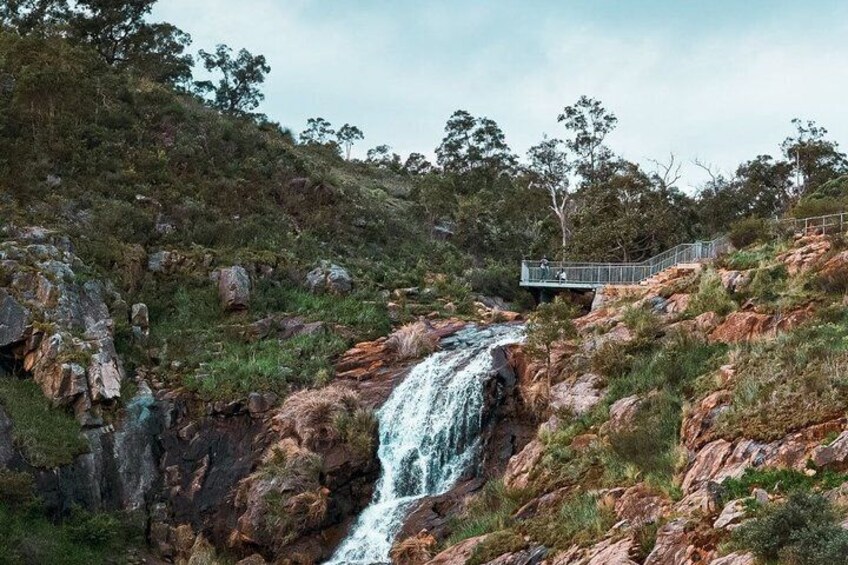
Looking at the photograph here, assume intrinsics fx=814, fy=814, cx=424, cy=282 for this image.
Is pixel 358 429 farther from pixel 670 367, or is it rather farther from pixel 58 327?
pixel 58 327

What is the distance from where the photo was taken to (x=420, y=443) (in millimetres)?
22594

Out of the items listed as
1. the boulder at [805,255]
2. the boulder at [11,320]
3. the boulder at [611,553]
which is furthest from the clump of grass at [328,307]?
the boulder at [611,553]

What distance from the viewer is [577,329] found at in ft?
83.4

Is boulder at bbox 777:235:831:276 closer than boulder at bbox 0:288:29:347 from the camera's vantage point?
Yes

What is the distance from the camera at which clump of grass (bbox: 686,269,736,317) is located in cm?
2181

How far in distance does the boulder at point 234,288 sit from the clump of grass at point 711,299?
1684cm

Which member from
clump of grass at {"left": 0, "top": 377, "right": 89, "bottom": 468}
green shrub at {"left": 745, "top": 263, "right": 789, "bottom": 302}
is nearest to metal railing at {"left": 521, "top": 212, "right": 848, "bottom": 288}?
green shrub at {"left": 745, "top": 263, "right": 789, "bottom": 302}

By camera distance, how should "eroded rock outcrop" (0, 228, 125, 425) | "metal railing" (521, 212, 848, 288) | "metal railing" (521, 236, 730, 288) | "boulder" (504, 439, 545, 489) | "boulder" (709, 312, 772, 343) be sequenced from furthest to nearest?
"metal railing" (521, 236, 730, 288)
"metal railing" (521, 212, 848, 288)
"eroded rock outcrop" (0, 228, 125, 425)
"boulder" (709, 312, 772, 343)
"boulder" (504, 439, 545, 489)

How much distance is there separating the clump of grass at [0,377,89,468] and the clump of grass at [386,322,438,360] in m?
10.2

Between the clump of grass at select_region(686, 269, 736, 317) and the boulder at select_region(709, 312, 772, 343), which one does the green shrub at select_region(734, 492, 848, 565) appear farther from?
the clump of grass at select_region(686, 269, 736, 317)

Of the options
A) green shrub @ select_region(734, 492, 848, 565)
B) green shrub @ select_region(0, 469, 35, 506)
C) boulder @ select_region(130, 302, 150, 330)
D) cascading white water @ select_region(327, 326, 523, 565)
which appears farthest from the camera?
boulder @ select_region(130, 302, 150, 330)

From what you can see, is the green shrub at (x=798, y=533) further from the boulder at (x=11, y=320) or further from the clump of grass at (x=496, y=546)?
the boulder at (x=11, y=320)

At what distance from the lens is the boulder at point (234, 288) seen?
3146 centimetres

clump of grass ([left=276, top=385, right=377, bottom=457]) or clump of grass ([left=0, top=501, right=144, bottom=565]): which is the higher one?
clump of grass ([left=276, top=385, right=377, bottom=457])
